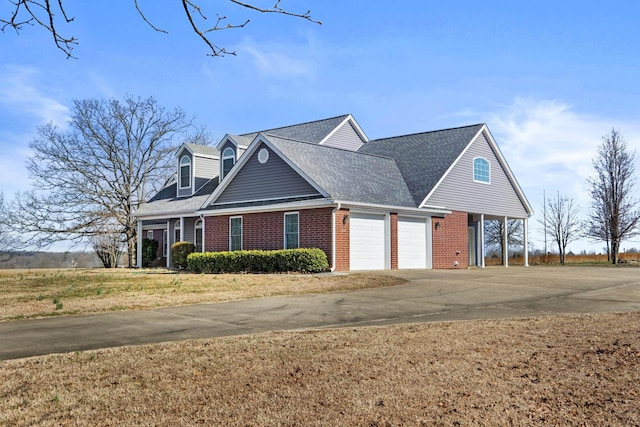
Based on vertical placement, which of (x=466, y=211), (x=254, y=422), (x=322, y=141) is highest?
(x=322, y=141)

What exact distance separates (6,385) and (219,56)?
13.3 ft

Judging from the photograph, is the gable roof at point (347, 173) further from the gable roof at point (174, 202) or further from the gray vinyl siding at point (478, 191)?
the gable roof at point (174, 202)

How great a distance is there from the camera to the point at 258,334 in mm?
8484

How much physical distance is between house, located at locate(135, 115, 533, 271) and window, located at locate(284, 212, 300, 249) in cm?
4

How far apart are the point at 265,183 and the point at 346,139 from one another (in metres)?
8.87

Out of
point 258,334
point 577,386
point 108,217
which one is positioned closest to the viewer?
point 577,386

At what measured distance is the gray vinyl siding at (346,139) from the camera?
103 feet

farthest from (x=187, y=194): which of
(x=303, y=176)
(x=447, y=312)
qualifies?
(x=447, y=312)

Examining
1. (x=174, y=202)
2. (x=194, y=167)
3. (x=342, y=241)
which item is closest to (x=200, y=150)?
(x=194, y=167)

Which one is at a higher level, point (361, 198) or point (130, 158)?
point (130, 158)

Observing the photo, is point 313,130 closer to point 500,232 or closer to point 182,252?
point 182,252

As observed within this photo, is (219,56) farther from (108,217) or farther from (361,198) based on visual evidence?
(108,217)

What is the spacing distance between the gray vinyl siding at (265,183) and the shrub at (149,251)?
9.34 metres

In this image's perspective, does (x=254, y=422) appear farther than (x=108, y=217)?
No
